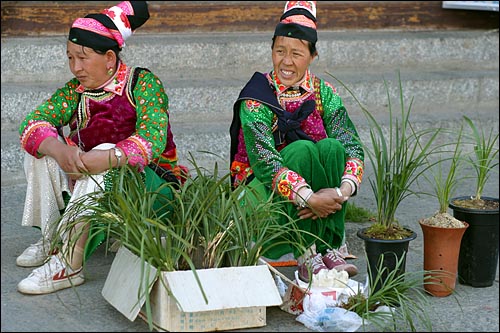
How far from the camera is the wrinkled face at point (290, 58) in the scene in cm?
402

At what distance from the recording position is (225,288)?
3361 millimetres

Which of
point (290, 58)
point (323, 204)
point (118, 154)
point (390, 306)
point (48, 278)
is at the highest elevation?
point (290, 58)

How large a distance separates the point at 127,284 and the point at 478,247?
153 cm

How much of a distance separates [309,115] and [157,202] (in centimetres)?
80

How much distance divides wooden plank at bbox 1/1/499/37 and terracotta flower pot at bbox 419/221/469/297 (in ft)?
12.1

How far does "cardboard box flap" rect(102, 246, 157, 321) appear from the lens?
3.35 meters

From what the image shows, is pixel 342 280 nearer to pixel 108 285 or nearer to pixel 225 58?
pixel 108 285

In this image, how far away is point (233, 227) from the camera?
3.55 meters

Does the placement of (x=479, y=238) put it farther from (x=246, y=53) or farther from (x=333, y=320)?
(x=246, y=53)

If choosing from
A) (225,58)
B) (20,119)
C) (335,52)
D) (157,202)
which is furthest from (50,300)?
(335,52)

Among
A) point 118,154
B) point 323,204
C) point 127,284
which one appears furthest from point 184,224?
point 323,204

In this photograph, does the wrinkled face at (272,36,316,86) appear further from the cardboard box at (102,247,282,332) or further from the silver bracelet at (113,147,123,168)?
the cardboard box at (102,247,282,332)

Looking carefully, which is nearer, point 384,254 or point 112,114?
point 384,254

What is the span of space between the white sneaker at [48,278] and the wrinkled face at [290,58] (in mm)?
1260
